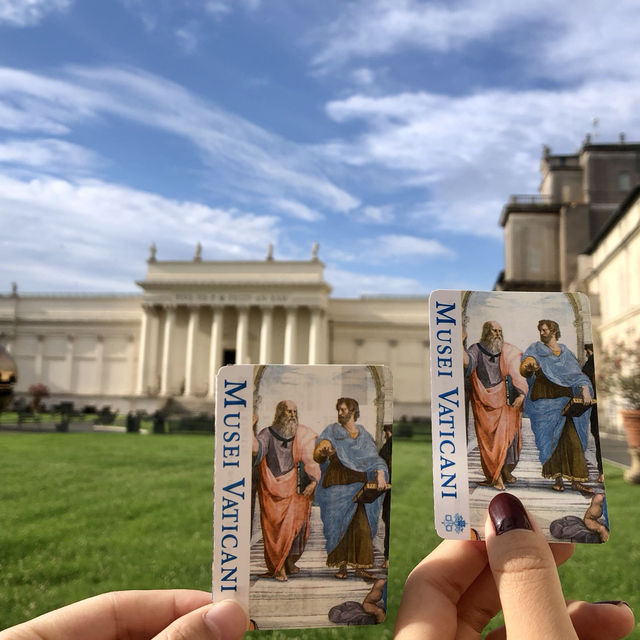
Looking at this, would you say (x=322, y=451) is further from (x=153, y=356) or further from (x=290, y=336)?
(x=153, y=356)

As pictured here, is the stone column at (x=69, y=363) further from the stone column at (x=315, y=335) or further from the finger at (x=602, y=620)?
the finger at (x=602, y=620)

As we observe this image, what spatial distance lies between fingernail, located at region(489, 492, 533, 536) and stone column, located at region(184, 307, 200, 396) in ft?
165

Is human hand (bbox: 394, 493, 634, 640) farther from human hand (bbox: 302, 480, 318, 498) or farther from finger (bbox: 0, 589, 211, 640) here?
finger (bbox: 0, 589, 211, 640)

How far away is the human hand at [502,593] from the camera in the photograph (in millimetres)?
1798

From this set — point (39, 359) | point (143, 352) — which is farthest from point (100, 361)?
point (39, 359)

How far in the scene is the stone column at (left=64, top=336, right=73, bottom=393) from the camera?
182 ft

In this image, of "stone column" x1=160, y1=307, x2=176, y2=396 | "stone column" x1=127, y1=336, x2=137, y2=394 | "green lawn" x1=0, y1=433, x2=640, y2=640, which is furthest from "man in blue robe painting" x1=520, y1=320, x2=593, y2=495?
"stone column" x1=127, y1=336, x2=137, y2=394

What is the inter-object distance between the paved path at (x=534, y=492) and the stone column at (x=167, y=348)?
167ft

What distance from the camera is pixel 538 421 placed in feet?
7.66

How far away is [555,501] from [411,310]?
5381 cm

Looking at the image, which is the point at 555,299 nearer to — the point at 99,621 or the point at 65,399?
the point at 99,621

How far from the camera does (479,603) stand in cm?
224

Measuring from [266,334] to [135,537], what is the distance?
4406 cm

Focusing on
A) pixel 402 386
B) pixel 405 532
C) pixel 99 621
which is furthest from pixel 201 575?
pixel 402 386
